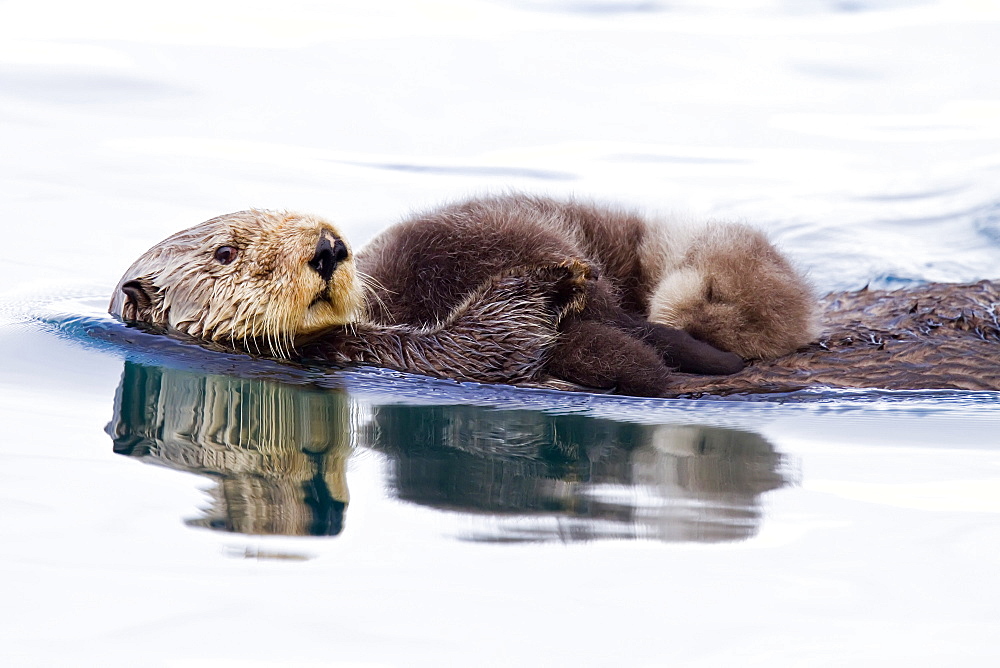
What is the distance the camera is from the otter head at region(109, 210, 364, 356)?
4.35m

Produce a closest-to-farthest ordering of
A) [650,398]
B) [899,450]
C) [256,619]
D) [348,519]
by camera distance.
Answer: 1. [256,619]
2. [348,519]
3. [899,450]
4. [650,398]

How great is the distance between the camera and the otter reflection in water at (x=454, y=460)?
127 inches

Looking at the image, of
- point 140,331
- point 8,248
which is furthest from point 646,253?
point 8,248

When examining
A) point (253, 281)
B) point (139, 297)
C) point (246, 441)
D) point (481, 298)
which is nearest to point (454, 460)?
point (246, 441)

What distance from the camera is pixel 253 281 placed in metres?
4.43

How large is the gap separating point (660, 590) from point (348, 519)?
3.11 ft

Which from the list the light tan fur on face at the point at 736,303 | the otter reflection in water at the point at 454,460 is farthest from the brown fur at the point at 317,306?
the light tan fur on face at the point at 736,303

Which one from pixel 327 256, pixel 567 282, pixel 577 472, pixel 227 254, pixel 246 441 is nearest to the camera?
pixel 577 472

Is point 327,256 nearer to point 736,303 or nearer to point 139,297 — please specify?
point 139,297

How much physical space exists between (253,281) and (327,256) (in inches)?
13.8

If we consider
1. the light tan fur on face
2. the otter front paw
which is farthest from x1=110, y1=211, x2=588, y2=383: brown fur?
the light tan fur on face

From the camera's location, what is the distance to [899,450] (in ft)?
12.9

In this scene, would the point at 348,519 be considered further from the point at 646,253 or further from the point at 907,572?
the point at 646,253

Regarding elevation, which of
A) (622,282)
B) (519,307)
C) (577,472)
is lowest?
(577,472)
